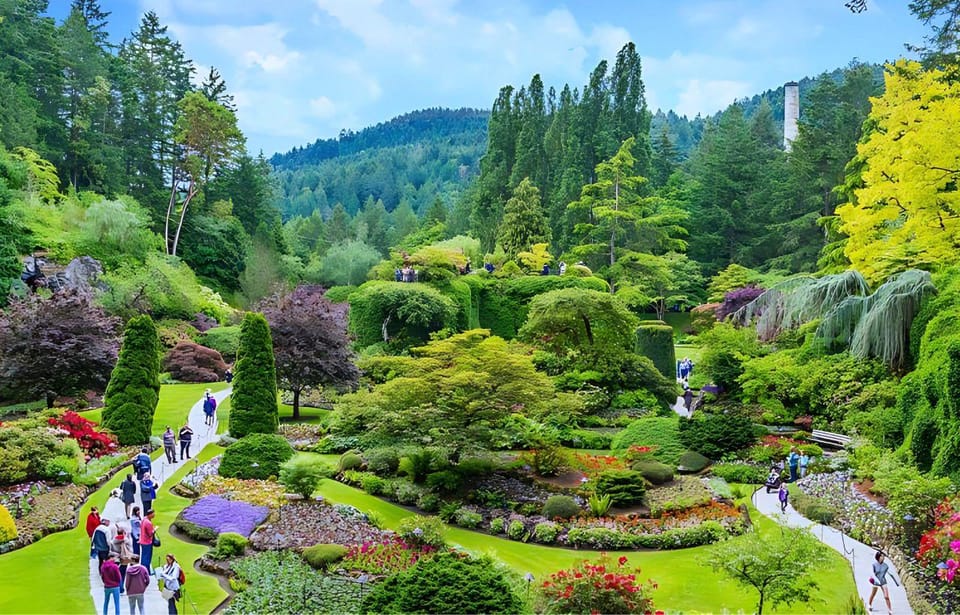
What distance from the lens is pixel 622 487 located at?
64.1 feet

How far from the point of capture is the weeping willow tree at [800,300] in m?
27.8

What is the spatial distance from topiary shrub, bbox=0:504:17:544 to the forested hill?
8748 centimetres

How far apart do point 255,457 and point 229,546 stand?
18.8 ft

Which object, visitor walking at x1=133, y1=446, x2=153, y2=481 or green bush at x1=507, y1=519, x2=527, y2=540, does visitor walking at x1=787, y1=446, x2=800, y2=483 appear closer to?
green bush at x1=507, y1=519, x2=527, y2=540

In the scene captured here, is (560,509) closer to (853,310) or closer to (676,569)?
(676,569)

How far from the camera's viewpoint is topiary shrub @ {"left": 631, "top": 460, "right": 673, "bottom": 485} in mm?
21453

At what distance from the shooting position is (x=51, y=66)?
50.7 m

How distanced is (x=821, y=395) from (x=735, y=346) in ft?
16.2

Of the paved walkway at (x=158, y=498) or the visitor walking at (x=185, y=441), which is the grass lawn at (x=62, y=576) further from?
the visitor walking at (x=185, y=441)

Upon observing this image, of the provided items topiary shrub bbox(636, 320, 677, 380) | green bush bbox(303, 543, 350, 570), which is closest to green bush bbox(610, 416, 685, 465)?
topiary shrub bbox(636, 320, 677, 380)

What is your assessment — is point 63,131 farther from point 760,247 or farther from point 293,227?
point 760,247

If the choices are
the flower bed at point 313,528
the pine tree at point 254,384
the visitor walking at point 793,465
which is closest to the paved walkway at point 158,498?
the pine tree at point 254,384

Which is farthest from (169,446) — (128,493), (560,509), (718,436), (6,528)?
(718,436)

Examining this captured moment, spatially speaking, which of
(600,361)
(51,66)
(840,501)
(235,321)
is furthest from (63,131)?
(840,501)
